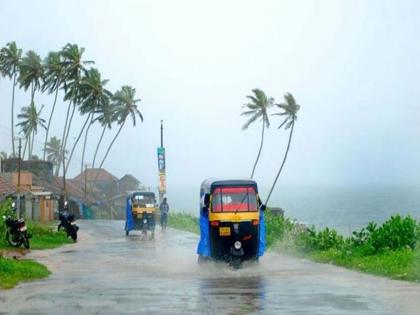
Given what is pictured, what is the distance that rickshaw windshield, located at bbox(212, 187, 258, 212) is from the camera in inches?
770

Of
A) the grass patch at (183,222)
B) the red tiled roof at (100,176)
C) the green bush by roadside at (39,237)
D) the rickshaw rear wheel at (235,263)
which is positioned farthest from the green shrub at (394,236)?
the red tiled roof at (100,176)

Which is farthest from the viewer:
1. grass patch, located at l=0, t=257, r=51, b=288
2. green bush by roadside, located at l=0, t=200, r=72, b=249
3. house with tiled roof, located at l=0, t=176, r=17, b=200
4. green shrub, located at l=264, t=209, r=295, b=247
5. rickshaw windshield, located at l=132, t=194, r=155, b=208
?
house with tiled roof, located at l=0, t=176, r=17, b=200

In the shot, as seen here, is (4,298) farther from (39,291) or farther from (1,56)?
(1,56)

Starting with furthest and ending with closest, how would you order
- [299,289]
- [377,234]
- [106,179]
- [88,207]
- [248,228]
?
[106,179] → [88,207] → [377,234] → [248,228] → [299,289]

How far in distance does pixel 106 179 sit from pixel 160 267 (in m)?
87.9

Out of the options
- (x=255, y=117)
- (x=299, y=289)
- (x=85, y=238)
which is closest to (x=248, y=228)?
(x=299, y=289)

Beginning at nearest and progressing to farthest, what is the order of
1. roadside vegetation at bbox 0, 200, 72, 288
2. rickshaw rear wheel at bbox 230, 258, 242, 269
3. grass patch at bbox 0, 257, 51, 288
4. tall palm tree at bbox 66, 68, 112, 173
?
grass patch at bbox 0, 257, 51, 288
roadside vegetation at bbox 0, 200, 72, 288
rickshaw rear wheel at bbox 230, 258, 242, 269
tall palm tree at bbox 66, 68, 112, 173

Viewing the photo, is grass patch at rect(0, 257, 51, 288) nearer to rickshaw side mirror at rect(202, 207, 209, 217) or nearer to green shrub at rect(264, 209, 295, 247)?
rickshaw side mirror at rect(202, 207, 209, 217)

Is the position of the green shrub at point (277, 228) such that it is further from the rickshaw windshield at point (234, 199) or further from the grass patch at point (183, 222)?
the grass patch at point (183, 222)

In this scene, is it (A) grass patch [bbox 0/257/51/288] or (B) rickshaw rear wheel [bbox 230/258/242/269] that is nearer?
(A) grass patch [bbox 0/257/51/288]

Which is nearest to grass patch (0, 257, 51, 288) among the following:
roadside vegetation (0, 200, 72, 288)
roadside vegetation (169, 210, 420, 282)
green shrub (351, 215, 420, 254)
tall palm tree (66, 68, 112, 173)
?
roadside vegetation (0, 200, 72, 288)

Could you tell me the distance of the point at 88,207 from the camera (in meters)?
78.4

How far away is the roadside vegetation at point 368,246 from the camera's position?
56.9 ft

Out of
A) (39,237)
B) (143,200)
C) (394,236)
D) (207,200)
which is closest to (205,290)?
(207,200)
